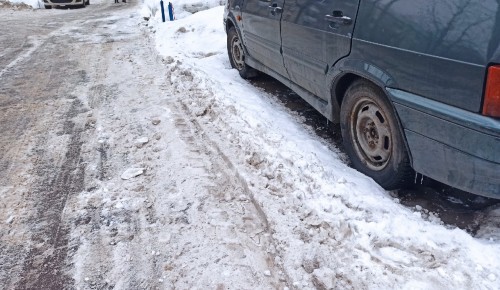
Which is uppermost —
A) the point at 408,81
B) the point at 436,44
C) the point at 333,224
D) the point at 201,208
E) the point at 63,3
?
the point at 436,44

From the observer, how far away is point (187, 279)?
272 centimetres

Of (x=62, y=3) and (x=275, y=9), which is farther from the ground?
(x=275, y=9)

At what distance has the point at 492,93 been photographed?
2297 mm

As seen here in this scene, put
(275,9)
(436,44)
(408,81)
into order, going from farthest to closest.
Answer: (275,9), (408,81), (436,44)

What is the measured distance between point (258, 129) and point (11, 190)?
7.73ft

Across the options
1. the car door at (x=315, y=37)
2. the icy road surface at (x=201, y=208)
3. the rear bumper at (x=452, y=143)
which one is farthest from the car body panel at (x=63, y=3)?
the rear bumper at (x=452, y=143)

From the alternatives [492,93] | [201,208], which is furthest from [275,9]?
[492,93]

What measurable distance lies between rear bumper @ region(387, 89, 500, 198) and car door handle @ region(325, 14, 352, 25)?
689mm

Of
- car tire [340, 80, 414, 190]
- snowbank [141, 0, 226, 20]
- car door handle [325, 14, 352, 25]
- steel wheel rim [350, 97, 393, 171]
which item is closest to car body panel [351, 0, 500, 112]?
→ car door handle [325, 14, 352, 25]

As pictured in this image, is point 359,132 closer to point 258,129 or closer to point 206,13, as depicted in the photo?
point 258,129

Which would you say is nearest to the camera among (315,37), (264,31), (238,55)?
(315,37)

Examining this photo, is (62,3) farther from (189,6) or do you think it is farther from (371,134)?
(371,134)

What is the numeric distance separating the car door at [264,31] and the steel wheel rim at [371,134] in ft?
4.77

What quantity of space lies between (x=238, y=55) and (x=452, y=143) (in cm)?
439
